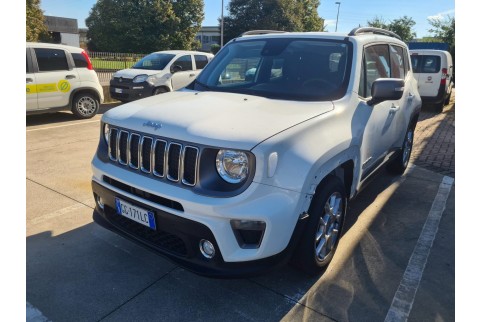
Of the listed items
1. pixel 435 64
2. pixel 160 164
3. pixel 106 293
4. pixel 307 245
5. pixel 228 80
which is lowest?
pixel 106 293

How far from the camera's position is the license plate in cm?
256

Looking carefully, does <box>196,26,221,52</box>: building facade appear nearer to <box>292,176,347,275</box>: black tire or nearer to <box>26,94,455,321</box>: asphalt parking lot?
<box>26,94,455,321</box>: asphalt parking lot

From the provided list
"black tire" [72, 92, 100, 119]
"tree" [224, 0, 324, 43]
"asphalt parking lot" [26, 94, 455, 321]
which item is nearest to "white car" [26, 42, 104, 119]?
"black tire" [72, 92, 100, 119]

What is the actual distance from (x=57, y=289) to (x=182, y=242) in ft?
3.68

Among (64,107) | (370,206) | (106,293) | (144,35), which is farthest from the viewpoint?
(144,35)

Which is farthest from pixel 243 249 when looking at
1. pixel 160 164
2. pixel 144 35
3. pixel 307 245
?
pixel 144 35

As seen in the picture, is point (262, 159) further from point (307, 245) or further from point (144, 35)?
point (144, 35)

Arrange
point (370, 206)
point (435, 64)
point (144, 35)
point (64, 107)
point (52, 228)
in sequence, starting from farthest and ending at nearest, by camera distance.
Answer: point (144, 35) < point (435, 64) < point (64, 107) < point (370, 206) < point (52, 228)

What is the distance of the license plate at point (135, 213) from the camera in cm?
256

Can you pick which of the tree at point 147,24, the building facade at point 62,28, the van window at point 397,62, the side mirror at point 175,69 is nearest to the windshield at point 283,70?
the van window at point 397,62

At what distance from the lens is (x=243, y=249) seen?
2375 mm

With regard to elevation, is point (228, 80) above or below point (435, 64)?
below

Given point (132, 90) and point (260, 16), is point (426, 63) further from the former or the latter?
point (260, 16)

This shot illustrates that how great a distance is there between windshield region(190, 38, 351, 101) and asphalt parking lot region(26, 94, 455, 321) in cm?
153
